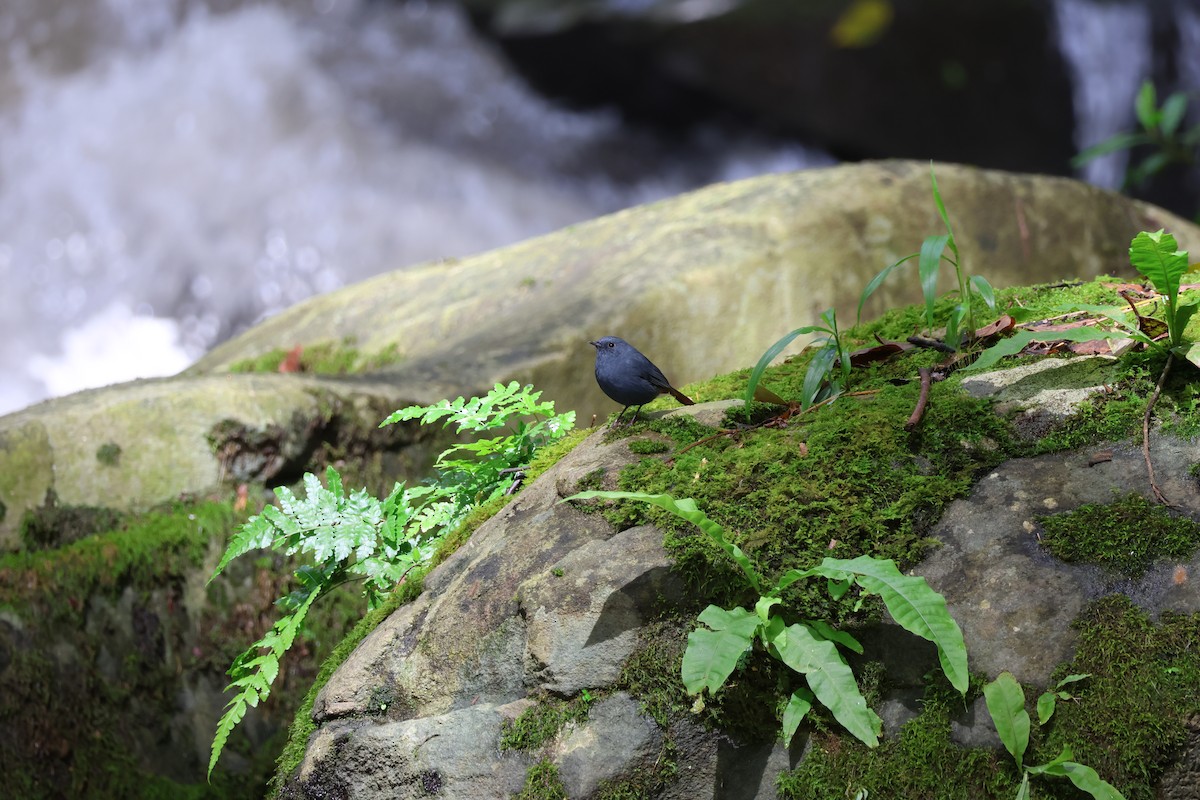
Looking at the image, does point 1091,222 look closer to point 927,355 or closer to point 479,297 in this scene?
point 479,297

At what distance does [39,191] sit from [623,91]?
7.13 meters

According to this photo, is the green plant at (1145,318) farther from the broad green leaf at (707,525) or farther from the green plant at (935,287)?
the broad green leaf at (707,525)

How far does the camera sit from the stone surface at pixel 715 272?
17.9ft

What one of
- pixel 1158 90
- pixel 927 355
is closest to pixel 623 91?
pixel 1158 90

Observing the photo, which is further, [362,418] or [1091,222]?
[1091,222]

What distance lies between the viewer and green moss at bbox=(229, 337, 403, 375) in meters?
6.17

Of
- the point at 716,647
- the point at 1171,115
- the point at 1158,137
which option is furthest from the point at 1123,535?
the point at 1158,137

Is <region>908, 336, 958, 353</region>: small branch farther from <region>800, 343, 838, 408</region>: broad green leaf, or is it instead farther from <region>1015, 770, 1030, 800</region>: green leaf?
<region>1015, 770, 1030, 800</region>: green leaf

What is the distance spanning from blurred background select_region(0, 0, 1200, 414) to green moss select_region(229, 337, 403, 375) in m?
4.03

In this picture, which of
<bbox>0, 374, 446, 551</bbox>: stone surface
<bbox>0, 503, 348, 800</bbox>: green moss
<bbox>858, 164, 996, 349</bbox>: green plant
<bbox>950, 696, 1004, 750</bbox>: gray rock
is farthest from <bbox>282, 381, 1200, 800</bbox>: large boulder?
<bbox>0, 374, 446, 551</bbox>: stone surface

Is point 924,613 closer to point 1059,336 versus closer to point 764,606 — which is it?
point 764,606

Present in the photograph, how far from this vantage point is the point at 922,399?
2.24 m

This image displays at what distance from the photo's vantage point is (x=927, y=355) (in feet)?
8.27

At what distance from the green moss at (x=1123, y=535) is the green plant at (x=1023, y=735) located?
0.26 metres
